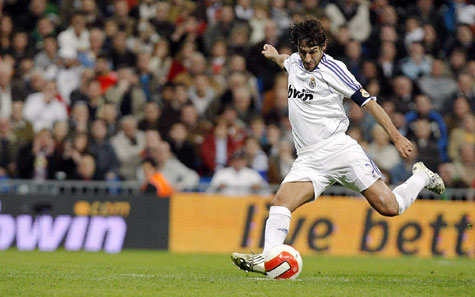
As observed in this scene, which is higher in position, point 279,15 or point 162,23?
point 279,15

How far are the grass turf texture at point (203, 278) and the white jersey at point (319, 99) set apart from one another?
1483 mm

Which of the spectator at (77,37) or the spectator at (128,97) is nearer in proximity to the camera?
the spectator at (128,97)

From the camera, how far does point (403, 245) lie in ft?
49.0

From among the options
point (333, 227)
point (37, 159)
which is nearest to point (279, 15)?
point (333, 227)

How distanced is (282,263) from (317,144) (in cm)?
136

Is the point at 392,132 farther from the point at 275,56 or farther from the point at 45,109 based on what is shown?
the point at 45,109

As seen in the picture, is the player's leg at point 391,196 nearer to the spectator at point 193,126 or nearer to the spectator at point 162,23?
the spectator at point 193,126

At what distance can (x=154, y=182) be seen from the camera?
15.1 m

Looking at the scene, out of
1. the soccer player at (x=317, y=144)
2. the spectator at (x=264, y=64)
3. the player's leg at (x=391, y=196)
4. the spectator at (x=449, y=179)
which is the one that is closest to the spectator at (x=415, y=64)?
the spectator at (x=264, y=64)

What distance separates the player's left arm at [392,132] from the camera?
836 centimetres

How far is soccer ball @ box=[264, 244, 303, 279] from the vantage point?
8359mm

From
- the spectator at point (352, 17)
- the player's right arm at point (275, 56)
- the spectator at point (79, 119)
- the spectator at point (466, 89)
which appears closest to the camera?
the player's right arm at point (275, 56)

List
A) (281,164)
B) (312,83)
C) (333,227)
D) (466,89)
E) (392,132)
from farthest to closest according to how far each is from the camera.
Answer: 1. (466,89)
2. (281,164)
3. (333,227)
4. (312,83)
5. (392,132)

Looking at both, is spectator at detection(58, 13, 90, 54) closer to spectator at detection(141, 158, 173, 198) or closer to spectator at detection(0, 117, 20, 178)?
spectator at detection(0, 117, 20, 178)
